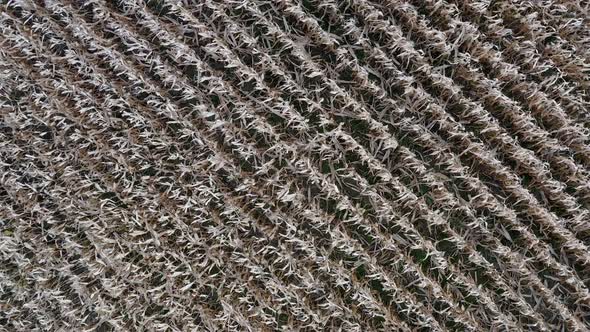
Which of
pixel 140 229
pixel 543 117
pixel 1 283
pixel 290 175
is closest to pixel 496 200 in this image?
pixel 543 117

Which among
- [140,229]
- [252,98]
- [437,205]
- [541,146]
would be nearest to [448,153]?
[437,205]

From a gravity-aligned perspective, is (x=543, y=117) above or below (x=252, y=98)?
above

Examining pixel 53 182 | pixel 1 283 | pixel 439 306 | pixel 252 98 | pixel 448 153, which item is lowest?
pixel 1 283

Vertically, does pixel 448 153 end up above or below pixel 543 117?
below

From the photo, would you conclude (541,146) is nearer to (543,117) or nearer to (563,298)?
(543,117)

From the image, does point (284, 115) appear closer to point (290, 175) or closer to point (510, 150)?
point (290, 175)

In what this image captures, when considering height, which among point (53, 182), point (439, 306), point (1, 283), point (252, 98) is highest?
point (252, 98)
